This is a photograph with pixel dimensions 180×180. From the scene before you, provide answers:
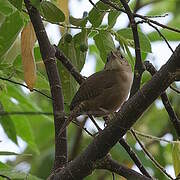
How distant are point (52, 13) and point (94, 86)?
461 millimetres

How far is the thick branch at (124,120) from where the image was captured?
5.21 ft

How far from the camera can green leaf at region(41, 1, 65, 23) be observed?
204 centimetres

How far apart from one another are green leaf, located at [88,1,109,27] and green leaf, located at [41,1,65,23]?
0.11 metres

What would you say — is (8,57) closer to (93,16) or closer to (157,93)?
(93,16)

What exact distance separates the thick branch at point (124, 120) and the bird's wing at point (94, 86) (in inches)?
21.6

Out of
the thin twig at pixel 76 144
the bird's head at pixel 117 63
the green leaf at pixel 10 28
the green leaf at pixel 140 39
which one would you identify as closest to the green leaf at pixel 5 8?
the green leaf at pixel 10 28

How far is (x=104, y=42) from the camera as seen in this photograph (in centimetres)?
227

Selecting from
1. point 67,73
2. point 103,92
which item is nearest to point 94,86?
point 103,92

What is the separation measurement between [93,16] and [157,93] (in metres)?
0.63

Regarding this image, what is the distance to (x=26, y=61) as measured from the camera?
2.09 meters

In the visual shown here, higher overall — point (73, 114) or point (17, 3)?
point (17, 3)

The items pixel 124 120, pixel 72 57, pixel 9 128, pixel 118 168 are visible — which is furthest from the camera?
pixel 9 128

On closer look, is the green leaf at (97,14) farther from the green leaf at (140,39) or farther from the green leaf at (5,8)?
the green leaf at (5,8)

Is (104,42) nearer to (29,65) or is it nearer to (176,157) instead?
(29,65)
